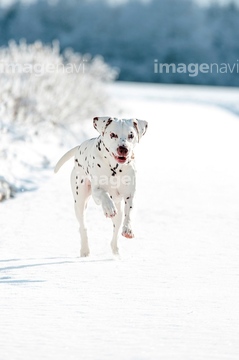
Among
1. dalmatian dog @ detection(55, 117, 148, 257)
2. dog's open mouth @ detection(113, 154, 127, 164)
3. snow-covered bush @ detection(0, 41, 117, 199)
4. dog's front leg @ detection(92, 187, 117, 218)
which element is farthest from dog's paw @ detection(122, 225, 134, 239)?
snow-covered bush @ detection(0, 41, 117, 199)

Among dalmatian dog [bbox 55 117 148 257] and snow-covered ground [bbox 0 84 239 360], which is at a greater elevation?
dalmatian dog [bbox 55 117 148 257]

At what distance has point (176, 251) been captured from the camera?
6.97m

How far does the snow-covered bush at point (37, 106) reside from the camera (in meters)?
12.1

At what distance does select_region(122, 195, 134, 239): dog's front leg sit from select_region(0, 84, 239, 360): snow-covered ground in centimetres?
29

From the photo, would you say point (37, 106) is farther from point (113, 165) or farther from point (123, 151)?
point (123, 151)

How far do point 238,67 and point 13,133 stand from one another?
58.7 m

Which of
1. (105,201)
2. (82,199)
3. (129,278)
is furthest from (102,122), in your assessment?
(129,278)

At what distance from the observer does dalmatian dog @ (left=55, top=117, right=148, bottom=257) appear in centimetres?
593

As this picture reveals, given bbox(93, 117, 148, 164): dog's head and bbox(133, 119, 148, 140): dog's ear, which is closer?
bbox(93, 117, 148, 164): dog's head

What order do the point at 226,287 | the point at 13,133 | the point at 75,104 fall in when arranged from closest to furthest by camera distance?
the point at 226,287 < the point at 13,133 < the point at 75,104

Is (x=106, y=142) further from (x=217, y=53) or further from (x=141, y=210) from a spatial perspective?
(x=217, y=53)

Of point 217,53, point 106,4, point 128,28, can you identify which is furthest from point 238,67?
point 106,4

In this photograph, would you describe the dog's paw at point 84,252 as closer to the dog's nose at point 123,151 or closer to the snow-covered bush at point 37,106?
the dog's nose at point 123,151

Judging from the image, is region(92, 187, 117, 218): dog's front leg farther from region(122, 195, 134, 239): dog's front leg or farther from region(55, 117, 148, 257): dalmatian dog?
region(122, 195, 134, 239): dog's front leg
